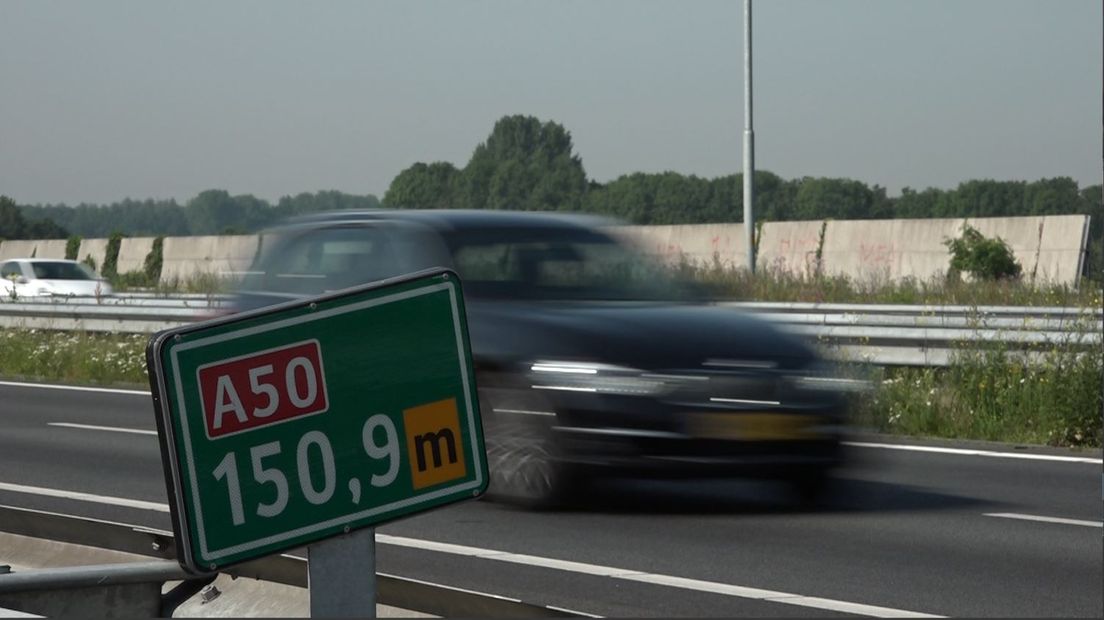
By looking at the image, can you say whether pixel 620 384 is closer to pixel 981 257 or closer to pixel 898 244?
pixel 981 257

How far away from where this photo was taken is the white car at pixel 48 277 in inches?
1123

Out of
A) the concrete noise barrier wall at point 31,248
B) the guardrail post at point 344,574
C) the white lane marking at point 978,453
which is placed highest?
the guardrail post at point 344,574

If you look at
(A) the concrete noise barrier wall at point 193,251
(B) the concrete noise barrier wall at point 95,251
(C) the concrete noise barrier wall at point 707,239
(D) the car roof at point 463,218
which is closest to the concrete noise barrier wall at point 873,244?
(C) the concrete noise barrier wall at point 707,239

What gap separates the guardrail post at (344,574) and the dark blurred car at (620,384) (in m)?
5.75

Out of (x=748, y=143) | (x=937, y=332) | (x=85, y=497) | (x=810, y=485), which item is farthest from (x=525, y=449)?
(x=748, y=143)

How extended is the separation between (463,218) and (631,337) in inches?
67.3

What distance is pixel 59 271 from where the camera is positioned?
1163 inches

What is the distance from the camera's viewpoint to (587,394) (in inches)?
321

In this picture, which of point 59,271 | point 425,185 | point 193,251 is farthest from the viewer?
point 425,185

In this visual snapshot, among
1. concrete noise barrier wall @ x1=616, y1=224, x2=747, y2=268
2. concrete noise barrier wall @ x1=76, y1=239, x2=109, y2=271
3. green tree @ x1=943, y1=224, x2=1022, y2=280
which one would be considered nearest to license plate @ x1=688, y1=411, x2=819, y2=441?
green tree @ x1=943, y1=224, x2=1022, y2=280

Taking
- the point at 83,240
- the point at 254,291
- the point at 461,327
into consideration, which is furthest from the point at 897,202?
→ the point at 461,327

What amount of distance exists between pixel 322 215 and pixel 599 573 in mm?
4060

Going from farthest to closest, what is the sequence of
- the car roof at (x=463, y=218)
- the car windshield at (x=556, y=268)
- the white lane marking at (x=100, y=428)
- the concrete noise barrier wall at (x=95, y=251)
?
1. the concrete noise barrier wall at (x=95, y=251)
2. the white lane marking at (x=100, y=428)
3. the car roof at (x=463, y=218)
4. the car windshield at (x=556, y=268)

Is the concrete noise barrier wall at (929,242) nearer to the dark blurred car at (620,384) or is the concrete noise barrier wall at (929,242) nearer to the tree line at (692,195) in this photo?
the dark blurred car at (620,384)
